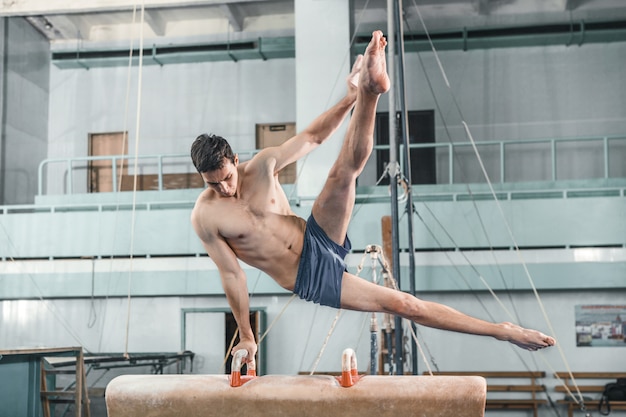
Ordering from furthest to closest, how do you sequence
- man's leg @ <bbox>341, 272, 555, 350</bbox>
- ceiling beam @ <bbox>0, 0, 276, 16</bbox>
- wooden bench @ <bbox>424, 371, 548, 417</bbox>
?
1. ceiling beam @ <bbox>0, 0, 276, 16</bbox>
2. wooden bench @ <bbox>424, 371, 548, 417</bbox>
3. man's leg @ <bbox>341, 272, 555, 350</bbox>

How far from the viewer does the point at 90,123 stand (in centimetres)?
1081

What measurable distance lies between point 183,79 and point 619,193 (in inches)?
249

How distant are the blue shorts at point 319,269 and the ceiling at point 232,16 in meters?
6.27

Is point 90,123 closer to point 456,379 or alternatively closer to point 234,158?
point 234,158

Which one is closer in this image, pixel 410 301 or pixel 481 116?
pixel 410 301

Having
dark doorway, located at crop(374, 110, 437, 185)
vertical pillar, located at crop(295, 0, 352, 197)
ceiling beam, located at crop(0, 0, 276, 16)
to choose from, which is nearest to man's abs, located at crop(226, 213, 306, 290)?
vertical pillar, located at crop(295, 0, 352, 197)

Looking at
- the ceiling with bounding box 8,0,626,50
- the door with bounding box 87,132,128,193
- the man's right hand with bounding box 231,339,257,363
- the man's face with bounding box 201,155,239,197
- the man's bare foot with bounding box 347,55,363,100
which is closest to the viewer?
the man's face with bounding box 201,155,239,197

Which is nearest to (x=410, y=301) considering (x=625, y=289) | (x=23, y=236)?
(x=625, y=289)

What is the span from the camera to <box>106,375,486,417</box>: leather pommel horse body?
2.56 m

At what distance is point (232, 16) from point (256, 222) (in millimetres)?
7980

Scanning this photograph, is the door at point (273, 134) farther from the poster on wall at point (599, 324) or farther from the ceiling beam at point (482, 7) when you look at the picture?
the poster on wall at point (599, 324)

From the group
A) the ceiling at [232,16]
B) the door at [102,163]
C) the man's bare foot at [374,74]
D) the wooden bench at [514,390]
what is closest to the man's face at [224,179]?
the man's bare foot at [374,74]

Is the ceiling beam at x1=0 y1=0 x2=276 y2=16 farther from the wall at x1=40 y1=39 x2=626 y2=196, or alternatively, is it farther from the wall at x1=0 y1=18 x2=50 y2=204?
the wall at x1=40 y1=39 x2=626 y2=196

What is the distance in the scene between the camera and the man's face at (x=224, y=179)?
2.69m
